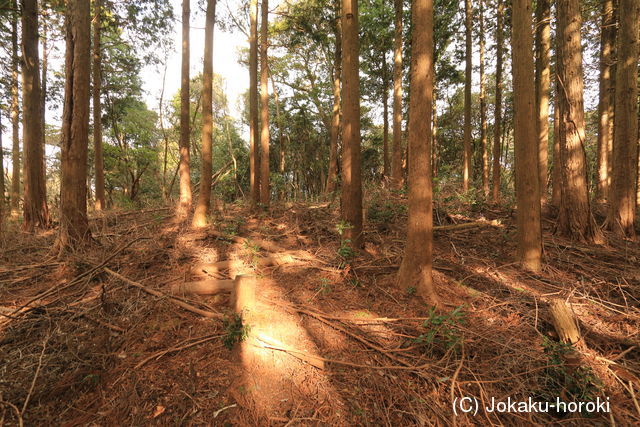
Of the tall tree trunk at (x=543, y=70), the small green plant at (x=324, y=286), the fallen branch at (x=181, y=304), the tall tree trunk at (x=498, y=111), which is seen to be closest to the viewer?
the fallen branch at (x=181, y=304)

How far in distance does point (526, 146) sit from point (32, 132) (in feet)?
37.3

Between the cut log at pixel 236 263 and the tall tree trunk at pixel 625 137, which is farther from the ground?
the tall tree trunk at pixel 625 137

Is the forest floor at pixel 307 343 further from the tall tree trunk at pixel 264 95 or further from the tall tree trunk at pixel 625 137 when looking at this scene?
the tall tree trunk at pixel 264 95

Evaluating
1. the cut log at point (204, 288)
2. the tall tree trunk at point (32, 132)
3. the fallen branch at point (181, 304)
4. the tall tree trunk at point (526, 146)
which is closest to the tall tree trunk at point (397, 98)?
the tall tree trunk at point (526, 146)

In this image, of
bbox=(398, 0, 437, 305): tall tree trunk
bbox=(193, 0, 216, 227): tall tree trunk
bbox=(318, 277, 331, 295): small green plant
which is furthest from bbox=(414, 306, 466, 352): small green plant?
bbox=(193, 0, 216, 227): tall tree trunk

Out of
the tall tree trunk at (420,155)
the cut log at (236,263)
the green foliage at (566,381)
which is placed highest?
the tall tree trunk at (420,155)

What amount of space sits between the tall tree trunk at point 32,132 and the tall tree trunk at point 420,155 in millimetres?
9223

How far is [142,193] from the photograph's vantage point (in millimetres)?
21547

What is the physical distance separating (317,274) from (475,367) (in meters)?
2.56

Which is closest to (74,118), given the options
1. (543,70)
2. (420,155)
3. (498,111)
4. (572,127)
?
(420,155)

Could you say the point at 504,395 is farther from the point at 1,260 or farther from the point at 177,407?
the point at 1,260

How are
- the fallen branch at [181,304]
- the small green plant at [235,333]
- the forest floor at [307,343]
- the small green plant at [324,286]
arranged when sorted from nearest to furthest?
the forest floor at [307,343]
the small green plant at [235,333]
the fallen branch at [181,304]
the small green plant at [324,286]

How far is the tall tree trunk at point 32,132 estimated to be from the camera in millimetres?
7180

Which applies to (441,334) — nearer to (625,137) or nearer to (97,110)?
(625,137)
